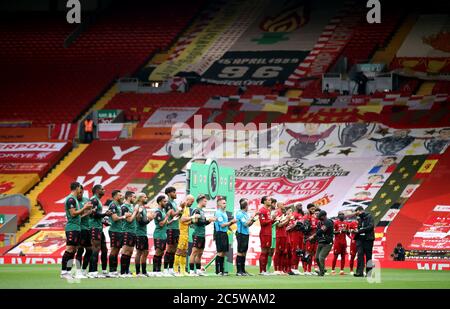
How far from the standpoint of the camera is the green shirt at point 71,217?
23.2 meters

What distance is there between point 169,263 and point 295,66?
25.1 metres

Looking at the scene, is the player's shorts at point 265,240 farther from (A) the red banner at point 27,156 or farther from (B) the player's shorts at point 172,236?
(A) the red banner at point 27,156

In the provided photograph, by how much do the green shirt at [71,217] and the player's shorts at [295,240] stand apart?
7516 mm

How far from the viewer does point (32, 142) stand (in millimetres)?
47312

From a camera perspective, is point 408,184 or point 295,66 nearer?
point 408,184

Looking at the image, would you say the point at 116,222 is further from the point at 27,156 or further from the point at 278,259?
the point at 27,156

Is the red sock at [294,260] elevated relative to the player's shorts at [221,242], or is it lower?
lower

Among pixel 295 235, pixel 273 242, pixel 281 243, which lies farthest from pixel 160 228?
pixel 295 235

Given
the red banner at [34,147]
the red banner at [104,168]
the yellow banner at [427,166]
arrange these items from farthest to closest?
the red banner at [34,147] → the red banner at [104,168] → the yellow banner at [427,166]

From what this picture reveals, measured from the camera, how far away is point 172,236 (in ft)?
85.4

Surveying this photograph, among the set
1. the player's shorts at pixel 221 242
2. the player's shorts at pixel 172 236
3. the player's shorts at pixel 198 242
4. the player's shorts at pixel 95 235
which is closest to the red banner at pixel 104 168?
the player's shorts at pixel 221 242

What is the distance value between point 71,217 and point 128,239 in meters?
2.12
